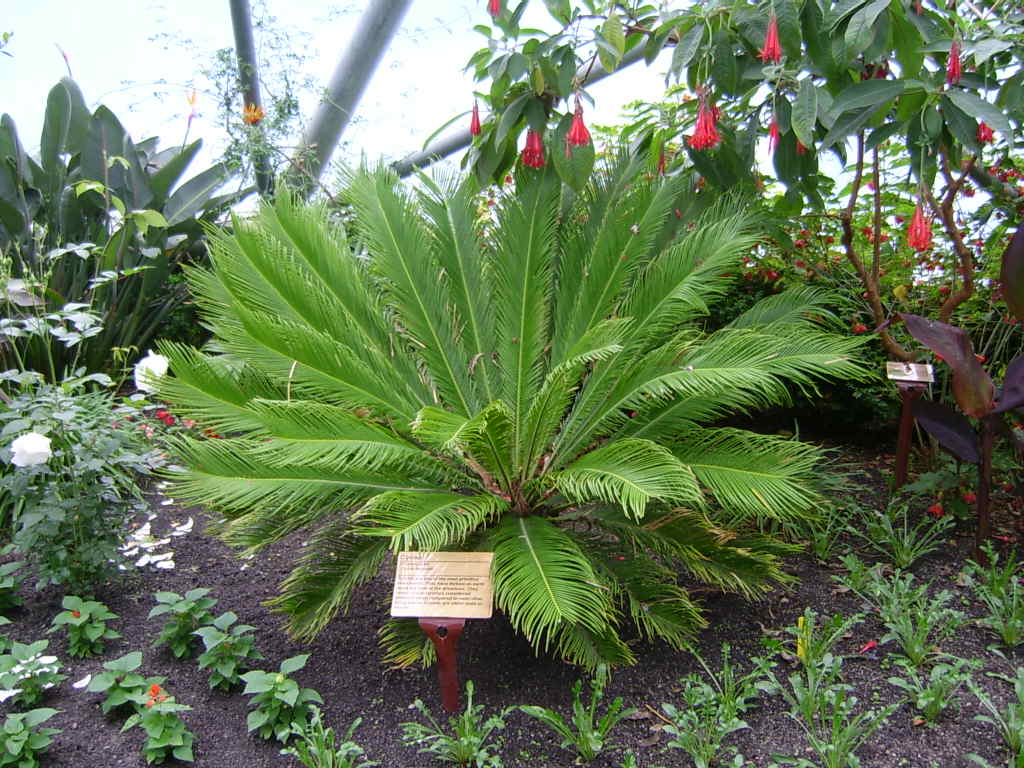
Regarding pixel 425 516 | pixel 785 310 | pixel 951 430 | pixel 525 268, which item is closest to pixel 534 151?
pixel 525 268

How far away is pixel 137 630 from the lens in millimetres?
2490

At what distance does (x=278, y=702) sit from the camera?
1.95 m

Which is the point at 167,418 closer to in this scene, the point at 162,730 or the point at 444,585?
the point at 162,730

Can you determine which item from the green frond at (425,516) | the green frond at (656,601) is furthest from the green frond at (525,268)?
the green frond at (656,601)

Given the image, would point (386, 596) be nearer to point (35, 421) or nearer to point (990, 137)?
point (35, 421)

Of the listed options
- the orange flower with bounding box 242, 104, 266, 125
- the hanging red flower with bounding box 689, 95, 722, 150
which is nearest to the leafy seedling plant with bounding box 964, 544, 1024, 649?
the hanging red flower with bounding box 689, 95, 722, 150

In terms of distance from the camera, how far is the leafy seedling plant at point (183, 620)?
226cm

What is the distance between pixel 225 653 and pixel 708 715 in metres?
1.31

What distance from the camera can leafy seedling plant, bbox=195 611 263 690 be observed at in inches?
83.1

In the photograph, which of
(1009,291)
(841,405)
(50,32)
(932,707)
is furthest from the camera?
(50,32)

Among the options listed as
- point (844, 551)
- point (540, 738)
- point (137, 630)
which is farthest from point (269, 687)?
point (844, 551)

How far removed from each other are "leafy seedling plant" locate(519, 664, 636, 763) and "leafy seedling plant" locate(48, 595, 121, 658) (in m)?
1.37

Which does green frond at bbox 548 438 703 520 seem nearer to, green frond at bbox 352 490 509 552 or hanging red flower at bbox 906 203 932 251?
green frond at bbox 352 490 509 552

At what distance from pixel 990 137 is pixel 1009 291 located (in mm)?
485
